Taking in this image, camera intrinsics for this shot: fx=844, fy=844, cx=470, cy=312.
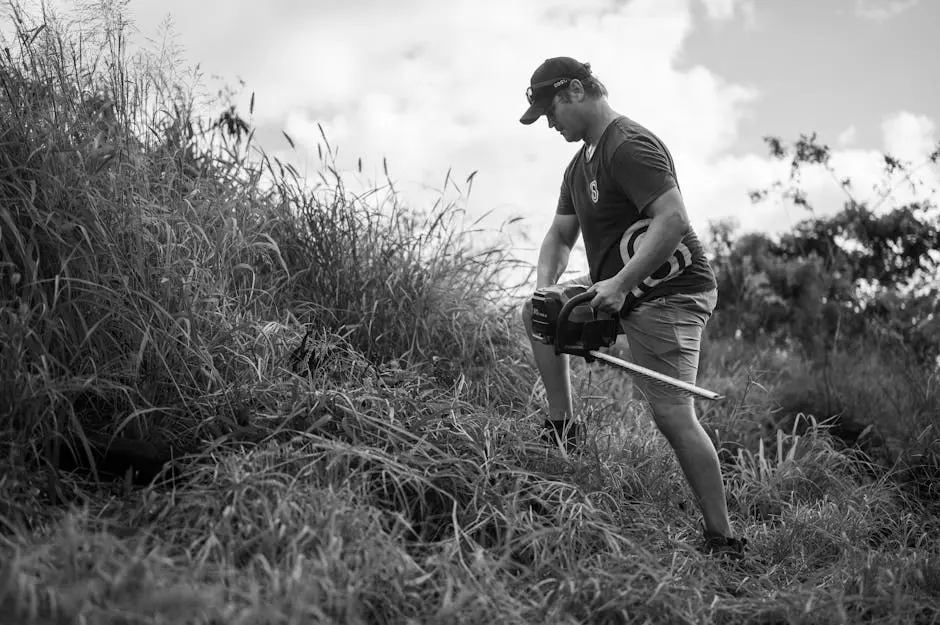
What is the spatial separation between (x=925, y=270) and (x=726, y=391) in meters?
4.86

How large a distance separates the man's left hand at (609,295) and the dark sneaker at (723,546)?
92cm

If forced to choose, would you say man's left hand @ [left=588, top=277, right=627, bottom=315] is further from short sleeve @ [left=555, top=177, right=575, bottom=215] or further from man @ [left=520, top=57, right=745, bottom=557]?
short sleeve @ [left=555, top=177, right=575, bottom=215]

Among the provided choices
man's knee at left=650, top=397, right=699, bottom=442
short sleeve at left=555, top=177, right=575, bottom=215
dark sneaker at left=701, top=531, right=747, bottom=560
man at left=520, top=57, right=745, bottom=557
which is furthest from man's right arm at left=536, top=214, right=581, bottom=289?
dark sneaker at left=701, top=531, right=747, bottom=560

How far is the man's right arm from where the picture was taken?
3.85 m

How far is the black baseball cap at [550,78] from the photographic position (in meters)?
3.48

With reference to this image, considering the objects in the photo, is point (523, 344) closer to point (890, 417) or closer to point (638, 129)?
point (638, 129)

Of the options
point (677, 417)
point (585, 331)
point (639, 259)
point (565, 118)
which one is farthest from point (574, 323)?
point (565, 118)

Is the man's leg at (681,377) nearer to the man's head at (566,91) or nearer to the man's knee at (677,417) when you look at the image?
the man's knee at (677,417)

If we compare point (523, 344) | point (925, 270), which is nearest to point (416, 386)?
point (523, 344)

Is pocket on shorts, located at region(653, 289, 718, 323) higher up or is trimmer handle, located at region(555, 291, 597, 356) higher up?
pocket on shorts, located at region(653, 289, 718, 323)

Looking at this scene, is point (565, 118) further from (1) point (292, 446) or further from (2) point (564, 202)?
(1) point (292, 446)

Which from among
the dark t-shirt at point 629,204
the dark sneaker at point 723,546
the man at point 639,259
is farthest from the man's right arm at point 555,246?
the dark sneaker at point 723,546

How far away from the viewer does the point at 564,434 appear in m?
3.49

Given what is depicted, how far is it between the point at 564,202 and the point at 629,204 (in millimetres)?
590
